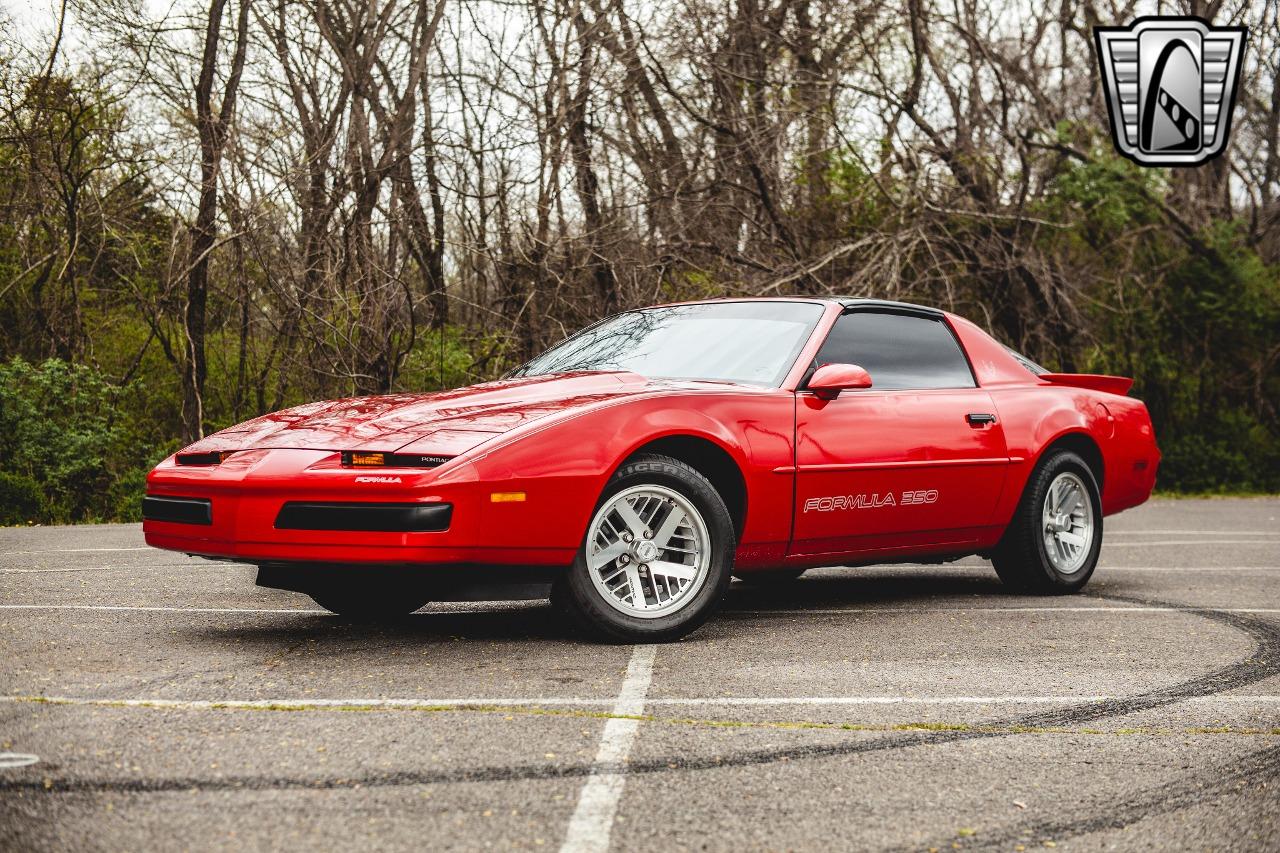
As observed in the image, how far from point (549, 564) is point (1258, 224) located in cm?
1677

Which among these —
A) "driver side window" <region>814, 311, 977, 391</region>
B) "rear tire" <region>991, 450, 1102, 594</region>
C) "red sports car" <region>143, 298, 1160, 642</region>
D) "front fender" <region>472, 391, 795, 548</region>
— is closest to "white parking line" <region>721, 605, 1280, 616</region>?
"red sports car" <region>143, 298, 1160, 642</region>

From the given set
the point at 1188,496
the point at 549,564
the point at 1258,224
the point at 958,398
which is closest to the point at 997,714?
the point at 549,564

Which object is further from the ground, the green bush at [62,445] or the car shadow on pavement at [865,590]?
the green bush at [62,445]

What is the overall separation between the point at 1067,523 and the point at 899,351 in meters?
1.47

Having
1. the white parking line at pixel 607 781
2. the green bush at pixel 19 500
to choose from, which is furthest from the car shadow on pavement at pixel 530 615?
the green bush at pixel 19 500

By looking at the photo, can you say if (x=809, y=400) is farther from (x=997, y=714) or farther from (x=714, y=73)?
(x=714, y=73)

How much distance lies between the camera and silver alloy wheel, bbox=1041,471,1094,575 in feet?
23.1

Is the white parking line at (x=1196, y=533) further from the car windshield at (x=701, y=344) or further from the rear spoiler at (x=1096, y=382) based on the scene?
the car windshield at (x=701, y=344)

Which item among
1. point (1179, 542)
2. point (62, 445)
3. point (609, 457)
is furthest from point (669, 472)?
point (62, 445)

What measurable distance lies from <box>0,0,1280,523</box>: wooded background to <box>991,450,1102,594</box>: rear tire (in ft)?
26.2

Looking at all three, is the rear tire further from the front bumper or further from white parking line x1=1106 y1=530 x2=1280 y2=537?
white parking line x1=1106 y1=530 x2=1280 y2=537

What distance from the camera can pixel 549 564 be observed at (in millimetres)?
4902

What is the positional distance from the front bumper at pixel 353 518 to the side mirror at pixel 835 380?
4.80 feet

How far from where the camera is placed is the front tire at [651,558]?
5.04m
